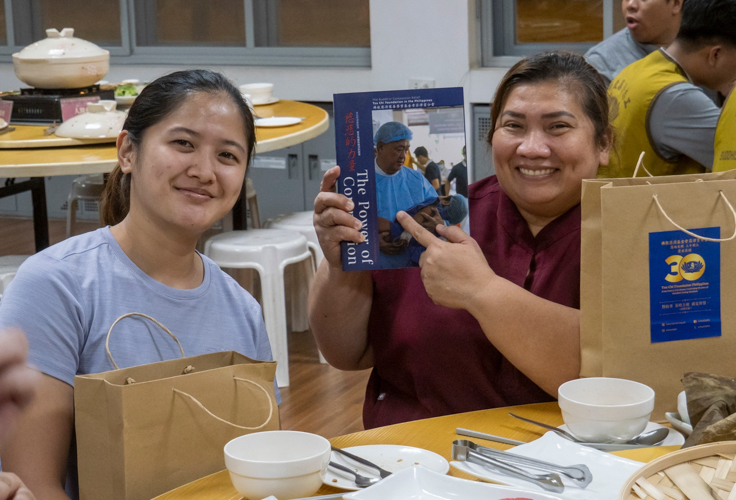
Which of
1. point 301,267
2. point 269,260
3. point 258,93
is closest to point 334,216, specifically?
point 269,260

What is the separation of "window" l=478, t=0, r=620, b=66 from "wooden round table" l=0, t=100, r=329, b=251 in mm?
1428

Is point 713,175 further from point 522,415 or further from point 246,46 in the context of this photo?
point 246,46

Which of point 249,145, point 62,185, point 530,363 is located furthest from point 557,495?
point 62,185

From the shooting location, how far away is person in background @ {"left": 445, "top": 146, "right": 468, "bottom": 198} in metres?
1.33

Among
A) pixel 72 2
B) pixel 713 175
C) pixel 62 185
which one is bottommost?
pixel 62 185

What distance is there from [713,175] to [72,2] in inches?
225

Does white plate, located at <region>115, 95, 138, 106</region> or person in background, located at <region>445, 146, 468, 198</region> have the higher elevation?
white plate, located at <region>115, 95, 138, 106</region>

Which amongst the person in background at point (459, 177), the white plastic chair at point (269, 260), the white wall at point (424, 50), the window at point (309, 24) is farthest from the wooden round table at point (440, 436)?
the window at point (309, 24)

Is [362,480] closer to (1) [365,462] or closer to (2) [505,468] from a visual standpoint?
(1) [365,462]

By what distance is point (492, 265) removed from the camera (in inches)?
59.7

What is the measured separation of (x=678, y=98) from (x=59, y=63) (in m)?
2.33

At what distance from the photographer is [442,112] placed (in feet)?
4.26

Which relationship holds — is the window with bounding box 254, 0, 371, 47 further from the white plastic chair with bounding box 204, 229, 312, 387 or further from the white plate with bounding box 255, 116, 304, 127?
the white plastic chair with bounding box 204, 229, 312, 387

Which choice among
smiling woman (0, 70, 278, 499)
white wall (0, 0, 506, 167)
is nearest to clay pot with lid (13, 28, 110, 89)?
white wall (0, 0, 506, 167)
